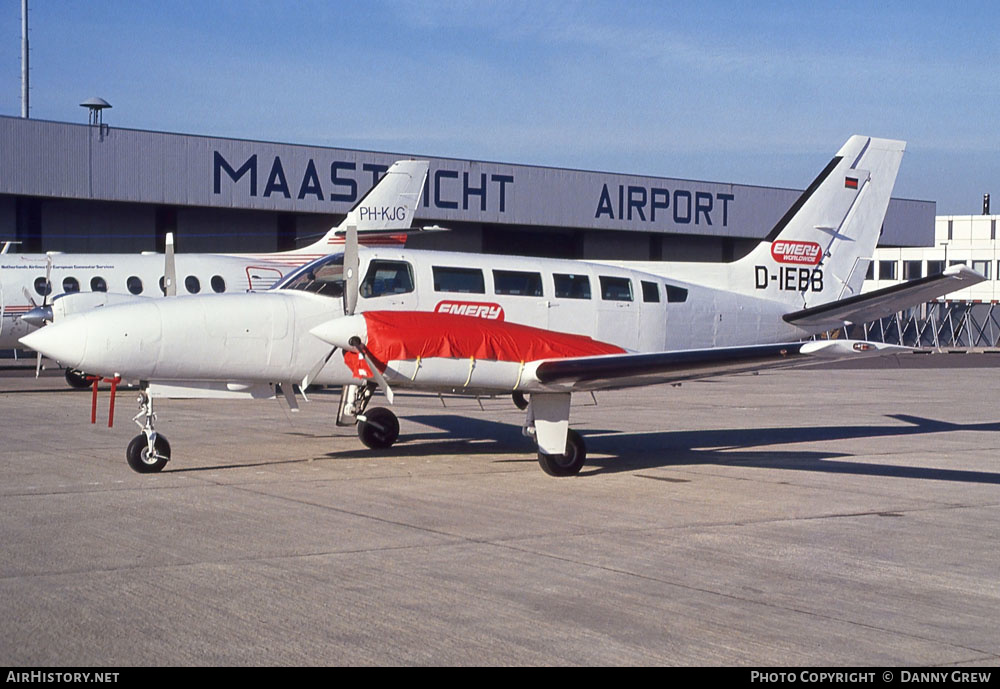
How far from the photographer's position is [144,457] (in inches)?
455

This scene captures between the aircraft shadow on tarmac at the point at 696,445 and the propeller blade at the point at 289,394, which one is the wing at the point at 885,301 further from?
the propeller blade at the point at 289,394

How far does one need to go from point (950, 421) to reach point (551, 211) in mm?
30829

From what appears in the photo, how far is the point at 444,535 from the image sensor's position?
8.56 meters

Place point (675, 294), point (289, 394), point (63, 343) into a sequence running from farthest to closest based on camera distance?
point (675, 294)
point (289, 394)
point (63, 343)

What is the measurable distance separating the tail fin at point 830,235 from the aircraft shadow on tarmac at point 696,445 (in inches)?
89.8

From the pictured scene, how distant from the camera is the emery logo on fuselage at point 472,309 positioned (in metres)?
12.8

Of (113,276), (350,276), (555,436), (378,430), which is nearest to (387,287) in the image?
(350,276)

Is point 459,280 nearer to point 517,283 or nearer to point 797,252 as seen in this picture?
point 517,283

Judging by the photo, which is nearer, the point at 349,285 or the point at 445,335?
the point at 445,335

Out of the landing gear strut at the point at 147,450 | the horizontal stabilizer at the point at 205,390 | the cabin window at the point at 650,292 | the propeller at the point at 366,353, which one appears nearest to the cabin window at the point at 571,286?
the cabin window at the point at 650,292

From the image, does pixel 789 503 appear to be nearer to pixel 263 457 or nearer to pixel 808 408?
pixel 263 457

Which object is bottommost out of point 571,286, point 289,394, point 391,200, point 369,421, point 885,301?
point 369,421

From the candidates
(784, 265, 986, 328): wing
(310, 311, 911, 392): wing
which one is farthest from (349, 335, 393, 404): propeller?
(784, 265, 986, 328): wing

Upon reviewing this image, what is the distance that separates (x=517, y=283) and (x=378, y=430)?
9.04 feet
